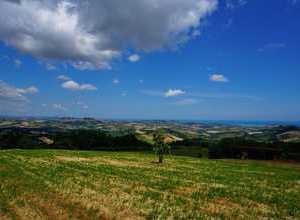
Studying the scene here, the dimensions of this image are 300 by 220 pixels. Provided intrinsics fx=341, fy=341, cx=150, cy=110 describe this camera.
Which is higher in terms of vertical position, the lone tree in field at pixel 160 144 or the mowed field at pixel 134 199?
the lone tree in field at pixel 160 144

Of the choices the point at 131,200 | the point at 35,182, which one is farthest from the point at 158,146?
the point at 131,200

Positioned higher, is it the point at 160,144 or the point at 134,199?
the point at 160,144

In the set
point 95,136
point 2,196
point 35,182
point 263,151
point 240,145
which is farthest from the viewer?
point 95,136

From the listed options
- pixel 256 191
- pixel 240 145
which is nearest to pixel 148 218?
pixel 256 191

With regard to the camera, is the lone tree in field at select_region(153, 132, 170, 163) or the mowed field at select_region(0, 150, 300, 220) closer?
the mowed field at select_region(0, 150, 300, 220)

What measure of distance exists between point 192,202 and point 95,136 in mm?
119944

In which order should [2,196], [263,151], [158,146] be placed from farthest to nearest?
[263,151], [158,146], [2,196]

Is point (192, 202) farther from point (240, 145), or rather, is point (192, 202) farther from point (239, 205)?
point (240, 145)

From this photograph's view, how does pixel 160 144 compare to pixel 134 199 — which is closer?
pixel 134 199

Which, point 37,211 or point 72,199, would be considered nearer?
point 37,211

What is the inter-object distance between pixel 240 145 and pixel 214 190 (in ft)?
245

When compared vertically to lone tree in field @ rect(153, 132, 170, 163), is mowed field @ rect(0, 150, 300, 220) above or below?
below

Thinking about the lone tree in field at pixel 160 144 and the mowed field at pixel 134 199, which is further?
the lone tree in field at pixel 160 144

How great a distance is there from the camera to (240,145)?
103875 millimetres
